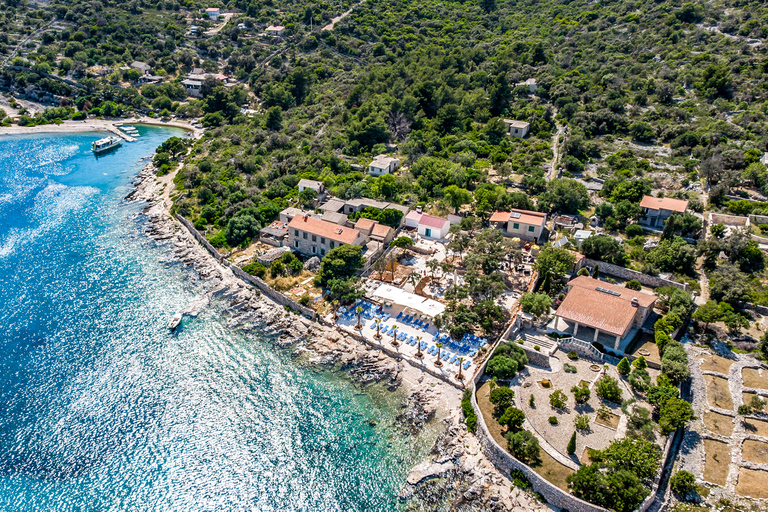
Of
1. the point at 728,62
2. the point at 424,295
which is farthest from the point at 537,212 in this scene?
the point at 728,62

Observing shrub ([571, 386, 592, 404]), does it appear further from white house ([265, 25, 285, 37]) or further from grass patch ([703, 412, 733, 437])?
white house ([265, 25, 285, 37])

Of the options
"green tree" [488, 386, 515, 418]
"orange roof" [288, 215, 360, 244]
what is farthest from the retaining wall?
"green tree" [488, 386, 515, 418]

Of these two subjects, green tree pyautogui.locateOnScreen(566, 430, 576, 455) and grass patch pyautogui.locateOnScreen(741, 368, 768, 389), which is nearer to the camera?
green tree pyautogui.locateOnScreen(566, 430, 576, 455)

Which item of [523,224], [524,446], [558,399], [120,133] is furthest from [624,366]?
[120,133]

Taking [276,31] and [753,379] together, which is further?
[276,31]

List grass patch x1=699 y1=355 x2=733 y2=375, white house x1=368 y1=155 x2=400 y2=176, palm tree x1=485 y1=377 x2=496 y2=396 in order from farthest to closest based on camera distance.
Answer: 1. white house x1=368 y1=155 x2=400 y2=176
2. grass patch x1=699 y1=355 x2=733 y2=375
3. palm tree x1=485 y1=377 x2=496 y2=396

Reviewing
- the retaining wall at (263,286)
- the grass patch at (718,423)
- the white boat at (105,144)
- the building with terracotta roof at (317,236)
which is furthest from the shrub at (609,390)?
the white boat at (105,144)

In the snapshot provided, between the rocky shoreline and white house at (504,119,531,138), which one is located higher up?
white house at (504,119,531,138)

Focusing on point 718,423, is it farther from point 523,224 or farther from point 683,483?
point 523,224
